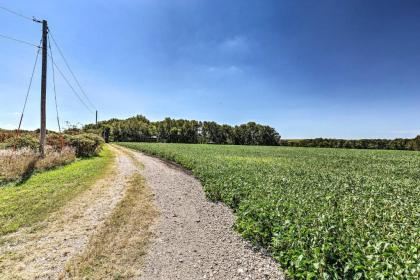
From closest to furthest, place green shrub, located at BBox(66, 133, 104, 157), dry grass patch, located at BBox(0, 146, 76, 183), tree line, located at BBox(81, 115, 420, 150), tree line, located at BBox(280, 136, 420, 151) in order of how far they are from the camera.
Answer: dry grass patch, located at BBox(0, 146, 76, 183), green shrub, located at BBox(66, 133, 104, 157), tree line, located at BBox(280, 136, 420, 151), tree line, located at BBox(81, 115, 420, 150)

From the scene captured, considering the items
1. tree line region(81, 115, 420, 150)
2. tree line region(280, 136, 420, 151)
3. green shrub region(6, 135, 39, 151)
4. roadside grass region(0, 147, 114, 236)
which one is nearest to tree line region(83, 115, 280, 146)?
tree line region(81, 115, 420, 150)

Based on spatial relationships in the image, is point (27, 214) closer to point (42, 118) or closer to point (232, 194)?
point (232, 194)

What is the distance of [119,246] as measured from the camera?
5.08m

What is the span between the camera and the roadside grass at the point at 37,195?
20.7 ft

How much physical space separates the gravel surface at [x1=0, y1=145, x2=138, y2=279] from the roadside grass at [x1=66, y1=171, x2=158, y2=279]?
24 centimetres

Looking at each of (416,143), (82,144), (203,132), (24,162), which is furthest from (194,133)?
(24,162)

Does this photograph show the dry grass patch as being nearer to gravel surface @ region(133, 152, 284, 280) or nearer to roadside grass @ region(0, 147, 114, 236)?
roadside grass @ region(0, 147, 114, 236)

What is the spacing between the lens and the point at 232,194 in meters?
8.02

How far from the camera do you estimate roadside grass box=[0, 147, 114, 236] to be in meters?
6.32

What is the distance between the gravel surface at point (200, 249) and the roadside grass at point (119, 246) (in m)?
0.29

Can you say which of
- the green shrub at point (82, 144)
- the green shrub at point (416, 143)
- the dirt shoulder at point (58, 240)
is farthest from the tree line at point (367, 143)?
the dirt shoulder at point (58, 240)

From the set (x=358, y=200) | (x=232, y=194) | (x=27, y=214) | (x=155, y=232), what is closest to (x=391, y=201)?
(x=358, y=200)

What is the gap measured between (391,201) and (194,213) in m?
5.51

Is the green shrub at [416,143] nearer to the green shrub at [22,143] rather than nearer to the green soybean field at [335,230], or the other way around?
the green soybean field at [335,230]
